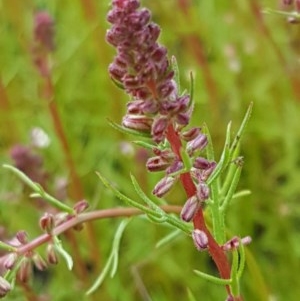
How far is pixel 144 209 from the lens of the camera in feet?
2.77

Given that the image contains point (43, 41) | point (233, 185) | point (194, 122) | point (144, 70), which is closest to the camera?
point (144, 70)

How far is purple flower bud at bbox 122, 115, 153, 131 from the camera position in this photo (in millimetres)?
812

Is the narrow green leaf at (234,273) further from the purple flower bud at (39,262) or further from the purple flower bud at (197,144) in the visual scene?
the purple flower bud at (39,262)

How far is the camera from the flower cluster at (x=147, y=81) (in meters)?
0.78

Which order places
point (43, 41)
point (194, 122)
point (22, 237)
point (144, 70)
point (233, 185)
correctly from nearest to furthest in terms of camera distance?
point (144, 70)
point (233, 185)
point (22, 237)
point (43, 41)
point (194, 122)

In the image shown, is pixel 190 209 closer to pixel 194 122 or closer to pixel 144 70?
pixel 144 70

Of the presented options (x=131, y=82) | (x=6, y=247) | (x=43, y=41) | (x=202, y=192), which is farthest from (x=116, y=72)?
(x=43, y=41)

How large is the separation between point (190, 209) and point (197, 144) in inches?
2.5

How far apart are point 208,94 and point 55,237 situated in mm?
1232

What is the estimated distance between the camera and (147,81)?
2.58ft

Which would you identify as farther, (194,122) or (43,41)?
(194,122)

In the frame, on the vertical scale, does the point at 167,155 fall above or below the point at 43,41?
above

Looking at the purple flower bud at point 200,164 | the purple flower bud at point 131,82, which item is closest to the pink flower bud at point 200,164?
the purple flower bud at point 200,164

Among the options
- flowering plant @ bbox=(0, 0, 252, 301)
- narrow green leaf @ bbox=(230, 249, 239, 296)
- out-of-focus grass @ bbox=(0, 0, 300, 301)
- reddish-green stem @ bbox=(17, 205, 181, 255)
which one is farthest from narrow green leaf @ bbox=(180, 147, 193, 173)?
out-of-focus grass @ bbox=(0, 0, 300, 301)
